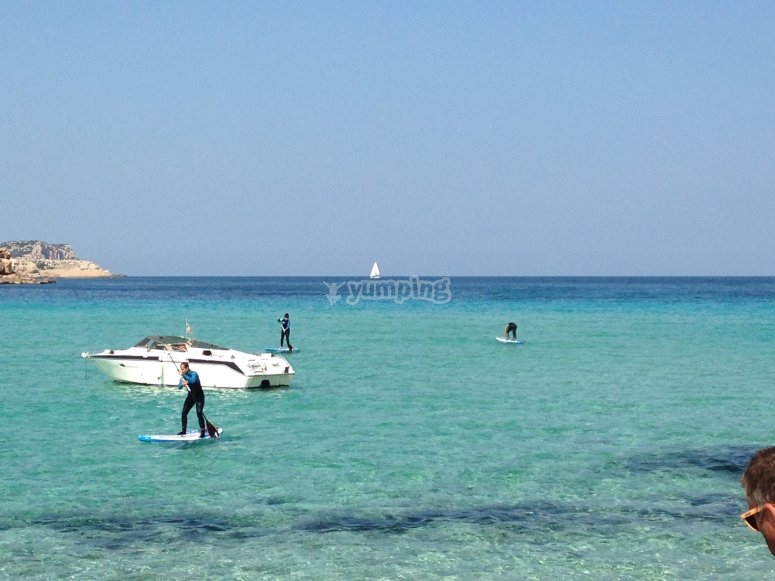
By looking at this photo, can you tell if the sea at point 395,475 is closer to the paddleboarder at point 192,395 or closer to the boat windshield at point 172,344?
the paddleboarder at point 192,395

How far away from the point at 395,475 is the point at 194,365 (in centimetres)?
1427

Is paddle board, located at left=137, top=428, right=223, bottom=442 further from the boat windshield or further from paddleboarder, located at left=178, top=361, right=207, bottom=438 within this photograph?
the boat windshield

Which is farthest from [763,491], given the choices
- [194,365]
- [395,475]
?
[194,365]

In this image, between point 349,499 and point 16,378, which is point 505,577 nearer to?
point 349,499

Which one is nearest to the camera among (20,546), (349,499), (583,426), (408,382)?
(20,546)

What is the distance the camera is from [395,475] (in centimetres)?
1688

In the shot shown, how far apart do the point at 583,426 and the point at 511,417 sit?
2.25 metres

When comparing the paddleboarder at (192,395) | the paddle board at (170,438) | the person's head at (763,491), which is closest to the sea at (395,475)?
the paddle board at (170,438)

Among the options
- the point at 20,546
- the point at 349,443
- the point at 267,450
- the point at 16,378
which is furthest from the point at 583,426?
the point at 16,378

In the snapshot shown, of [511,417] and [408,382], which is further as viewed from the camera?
[408,382]

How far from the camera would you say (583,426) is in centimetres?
2267

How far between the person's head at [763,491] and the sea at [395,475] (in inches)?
331

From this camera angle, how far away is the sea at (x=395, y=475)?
39.9ft

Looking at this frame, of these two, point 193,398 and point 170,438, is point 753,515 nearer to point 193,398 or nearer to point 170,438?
point 170,438
